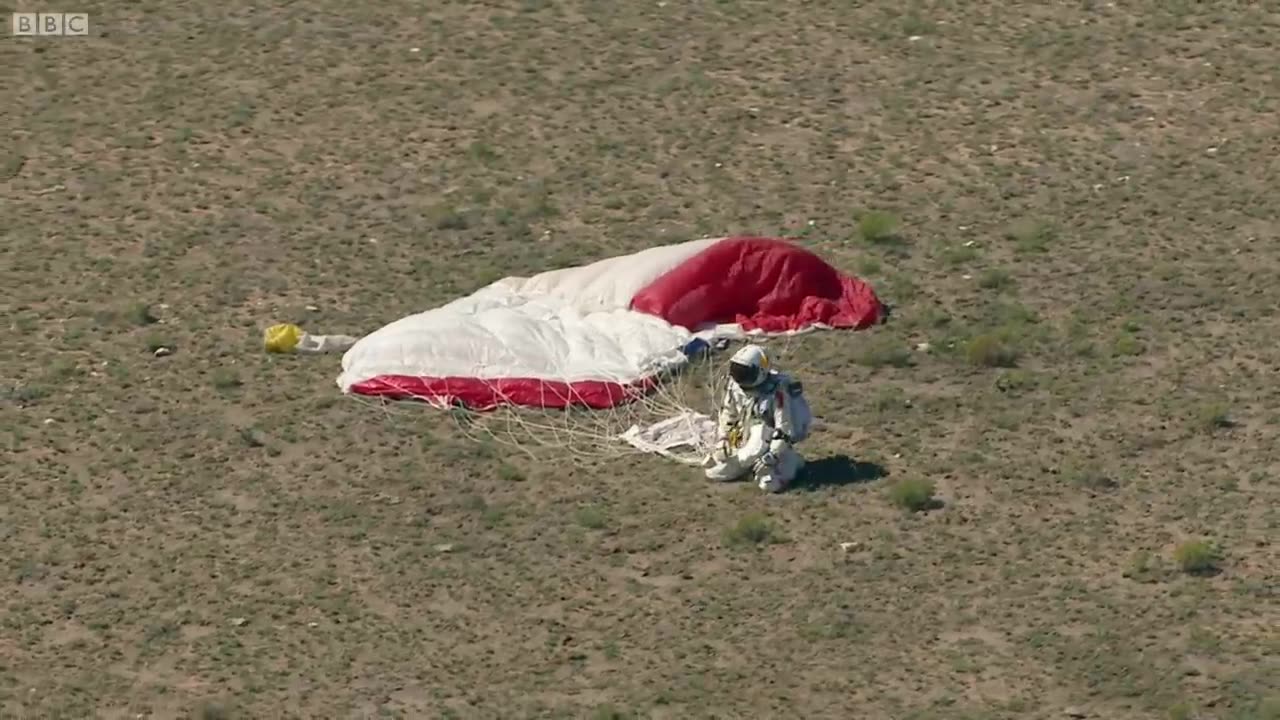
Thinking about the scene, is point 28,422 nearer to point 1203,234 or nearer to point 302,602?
point 302,602

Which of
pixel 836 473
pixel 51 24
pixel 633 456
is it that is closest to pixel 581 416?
pixel 633 456

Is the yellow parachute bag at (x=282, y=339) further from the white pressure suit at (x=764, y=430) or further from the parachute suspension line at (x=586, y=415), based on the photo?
the white pressure suit at (x=764, y=430)

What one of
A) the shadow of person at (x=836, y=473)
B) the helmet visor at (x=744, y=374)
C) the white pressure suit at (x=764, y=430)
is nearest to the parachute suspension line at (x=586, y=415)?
the white pressure suit at (x=764, y=430)

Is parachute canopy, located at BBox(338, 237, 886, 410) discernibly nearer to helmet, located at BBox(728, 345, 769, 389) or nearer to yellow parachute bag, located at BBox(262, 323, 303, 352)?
yellow parachute bag, located at BBox(262, 323, 303, 352)

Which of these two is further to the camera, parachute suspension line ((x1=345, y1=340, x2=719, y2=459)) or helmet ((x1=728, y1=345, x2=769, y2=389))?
parachute suspension line ((x1=345, y1=340, x2=719, y2=459))

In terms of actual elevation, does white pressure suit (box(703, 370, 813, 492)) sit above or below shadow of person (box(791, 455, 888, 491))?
above

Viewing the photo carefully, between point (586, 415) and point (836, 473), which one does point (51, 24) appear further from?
point (836, 473)

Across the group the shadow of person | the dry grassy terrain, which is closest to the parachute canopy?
the dry grassy terrain
